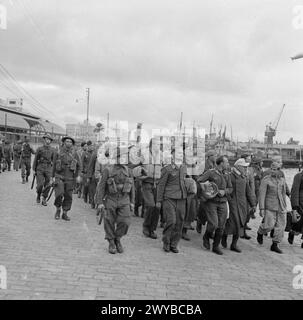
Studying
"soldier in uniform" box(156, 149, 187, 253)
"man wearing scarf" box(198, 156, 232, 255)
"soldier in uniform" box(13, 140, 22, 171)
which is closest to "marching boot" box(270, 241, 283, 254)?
"man wearing scarf" box(198, 156, 232, 255)

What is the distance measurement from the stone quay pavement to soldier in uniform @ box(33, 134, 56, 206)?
86.1 inches

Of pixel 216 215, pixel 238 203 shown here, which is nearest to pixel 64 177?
pixel 216 215

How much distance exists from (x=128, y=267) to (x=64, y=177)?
3.76 meters

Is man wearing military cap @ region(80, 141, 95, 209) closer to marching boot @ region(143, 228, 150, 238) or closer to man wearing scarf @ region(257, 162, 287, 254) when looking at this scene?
marching boot @ region(143, 228, 150, 238)

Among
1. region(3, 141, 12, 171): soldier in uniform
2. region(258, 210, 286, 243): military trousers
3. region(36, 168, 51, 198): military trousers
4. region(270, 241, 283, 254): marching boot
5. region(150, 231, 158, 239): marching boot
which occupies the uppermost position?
region(3, 141, 12, 171): soldier in uniform

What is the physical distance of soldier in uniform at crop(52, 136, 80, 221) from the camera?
8.64 metres

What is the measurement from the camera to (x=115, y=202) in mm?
6340

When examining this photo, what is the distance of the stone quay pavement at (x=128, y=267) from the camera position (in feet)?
15.3

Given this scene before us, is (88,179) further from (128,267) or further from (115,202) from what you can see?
(128,267)

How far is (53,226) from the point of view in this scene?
7875 mm

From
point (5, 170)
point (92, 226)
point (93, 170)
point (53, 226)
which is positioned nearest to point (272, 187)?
point (92, 226)

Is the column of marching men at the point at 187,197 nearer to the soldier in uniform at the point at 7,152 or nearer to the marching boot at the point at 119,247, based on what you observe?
the marching boot at the point at 119,247

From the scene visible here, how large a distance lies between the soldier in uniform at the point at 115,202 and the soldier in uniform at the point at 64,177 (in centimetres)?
253
